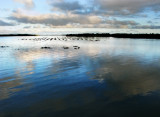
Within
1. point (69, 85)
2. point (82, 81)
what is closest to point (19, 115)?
point (69, 85)

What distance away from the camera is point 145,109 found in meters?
7.04

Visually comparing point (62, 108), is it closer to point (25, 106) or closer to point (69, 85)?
point (25, 106)

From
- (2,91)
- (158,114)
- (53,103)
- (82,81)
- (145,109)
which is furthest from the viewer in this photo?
(82,81)

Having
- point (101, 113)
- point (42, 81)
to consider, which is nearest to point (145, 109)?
point (101, 113)

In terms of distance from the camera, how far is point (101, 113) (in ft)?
22.1

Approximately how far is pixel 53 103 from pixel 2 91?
13.9ft

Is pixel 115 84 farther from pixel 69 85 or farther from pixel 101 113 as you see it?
pixel 101 113

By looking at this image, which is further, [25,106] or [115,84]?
[115,84]

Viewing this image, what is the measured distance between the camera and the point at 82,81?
37.6ft

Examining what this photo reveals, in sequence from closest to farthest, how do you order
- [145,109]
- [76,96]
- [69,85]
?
[145,109] → [76,96] → [69,85]

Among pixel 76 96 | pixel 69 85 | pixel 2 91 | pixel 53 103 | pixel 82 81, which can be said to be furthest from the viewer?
pixel 82 81

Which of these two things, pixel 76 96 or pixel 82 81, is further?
pixel 82 81

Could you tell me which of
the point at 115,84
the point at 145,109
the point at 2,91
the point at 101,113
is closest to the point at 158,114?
the point at 145,109

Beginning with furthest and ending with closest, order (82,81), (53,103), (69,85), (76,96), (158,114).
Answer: (82,81), (69,85), (76,96), (53,103), (158,114)
